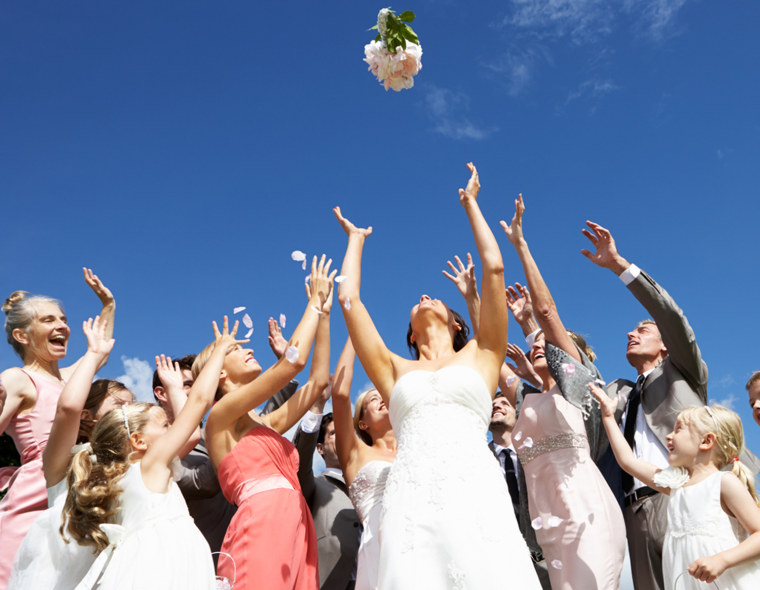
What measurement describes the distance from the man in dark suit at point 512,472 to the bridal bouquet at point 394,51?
3.04 m

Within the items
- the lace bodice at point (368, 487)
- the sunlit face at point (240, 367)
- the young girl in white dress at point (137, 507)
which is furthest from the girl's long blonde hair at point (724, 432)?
the young girl in white dress at point (137, 507)

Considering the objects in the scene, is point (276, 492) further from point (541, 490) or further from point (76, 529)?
point (541, 490)

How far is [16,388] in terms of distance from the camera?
520 cm

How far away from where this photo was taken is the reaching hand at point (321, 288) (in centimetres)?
546

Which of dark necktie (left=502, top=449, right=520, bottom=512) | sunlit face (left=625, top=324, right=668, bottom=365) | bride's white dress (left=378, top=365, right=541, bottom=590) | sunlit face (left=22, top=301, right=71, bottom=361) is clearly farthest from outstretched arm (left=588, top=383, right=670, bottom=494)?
sunlit face (left=22, top=301, right=71, bottom=361)

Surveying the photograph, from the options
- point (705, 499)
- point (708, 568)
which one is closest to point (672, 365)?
point (705, 499)

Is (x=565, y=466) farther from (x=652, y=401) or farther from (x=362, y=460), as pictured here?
(x=362, y=460)

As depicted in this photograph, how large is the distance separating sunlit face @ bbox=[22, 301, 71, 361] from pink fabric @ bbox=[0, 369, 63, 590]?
23 cm

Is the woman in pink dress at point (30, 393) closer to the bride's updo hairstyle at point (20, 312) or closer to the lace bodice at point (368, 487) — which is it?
the bride's updo hairstyle at point (20, 312)

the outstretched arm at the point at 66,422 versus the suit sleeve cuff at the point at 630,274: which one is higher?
A: the suit sleeve cuff at the point at 630,274

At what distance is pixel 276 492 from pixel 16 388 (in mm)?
2107

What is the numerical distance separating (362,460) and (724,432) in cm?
266

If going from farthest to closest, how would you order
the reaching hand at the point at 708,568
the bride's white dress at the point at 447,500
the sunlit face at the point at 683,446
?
the sunlit face at the point at 683,446 → the reaching hand at the point at 708,568 → the bride's white dress at the point at 447,500

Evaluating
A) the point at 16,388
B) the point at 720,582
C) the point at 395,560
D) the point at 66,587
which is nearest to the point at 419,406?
the point at 395,560
